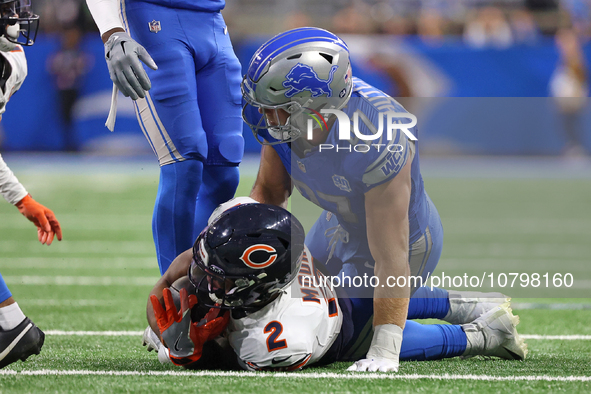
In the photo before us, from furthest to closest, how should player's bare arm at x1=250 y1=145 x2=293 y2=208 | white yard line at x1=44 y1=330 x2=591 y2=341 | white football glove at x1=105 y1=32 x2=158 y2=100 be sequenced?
white yard line at x1=44 y1=330 x2=591 y2=341 < player's bare arm at x1=250 y1=145 x2=293 y2=208 < white football glove at x1=105 y1=32 x2=158 y2=100

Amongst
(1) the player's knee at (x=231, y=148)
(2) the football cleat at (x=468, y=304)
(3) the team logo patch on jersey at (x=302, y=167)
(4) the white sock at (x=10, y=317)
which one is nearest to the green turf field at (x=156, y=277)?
(4) the white sock at (x=10, y=317)

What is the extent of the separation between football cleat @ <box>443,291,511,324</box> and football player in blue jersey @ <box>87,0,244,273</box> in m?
1.01

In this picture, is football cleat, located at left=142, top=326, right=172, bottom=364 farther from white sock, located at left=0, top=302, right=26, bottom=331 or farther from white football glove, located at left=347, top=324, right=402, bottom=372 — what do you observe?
white football glove, located at left=347, top=324, right=402, bottom=372

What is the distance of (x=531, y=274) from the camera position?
5203mm

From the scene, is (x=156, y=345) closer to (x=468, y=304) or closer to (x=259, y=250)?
(x=259, y=250)

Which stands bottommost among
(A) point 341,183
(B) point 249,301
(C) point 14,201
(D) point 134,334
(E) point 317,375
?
(D) point 134,334

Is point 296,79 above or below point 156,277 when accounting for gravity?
above

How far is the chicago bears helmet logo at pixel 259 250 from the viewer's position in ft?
8.30

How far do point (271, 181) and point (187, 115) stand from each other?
1.37 feet

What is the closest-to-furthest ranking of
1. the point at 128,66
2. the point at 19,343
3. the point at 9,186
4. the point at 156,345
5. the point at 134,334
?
the point at 19,343 → the point at 128,66 → the point at 156,345 → the point at 9,186 → the point at 134,334

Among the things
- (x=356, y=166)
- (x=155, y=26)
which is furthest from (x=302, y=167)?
(x=155, y=26)

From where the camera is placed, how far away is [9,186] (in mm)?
3191

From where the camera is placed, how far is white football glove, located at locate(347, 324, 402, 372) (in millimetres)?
2652

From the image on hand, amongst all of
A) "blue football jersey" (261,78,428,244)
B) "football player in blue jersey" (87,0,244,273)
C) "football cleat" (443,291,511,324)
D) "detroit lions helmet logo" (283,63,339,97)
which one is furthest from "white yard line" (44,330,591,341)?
"detroit lions helmet logo" (283,63,339,97)
